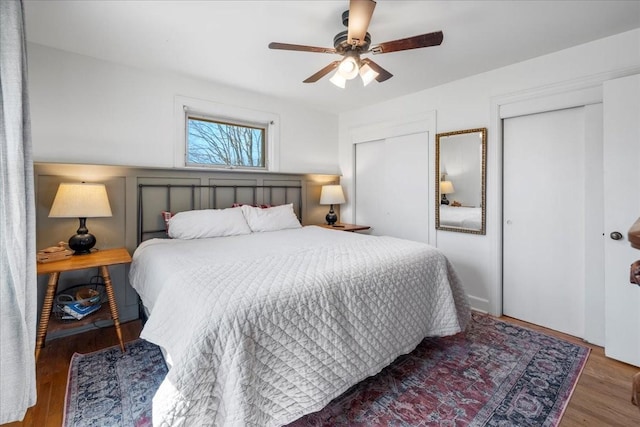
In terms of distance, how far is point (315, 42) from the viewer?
2398 mm

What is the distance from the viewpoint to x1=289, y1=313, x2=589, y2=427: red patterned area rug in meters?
1.62

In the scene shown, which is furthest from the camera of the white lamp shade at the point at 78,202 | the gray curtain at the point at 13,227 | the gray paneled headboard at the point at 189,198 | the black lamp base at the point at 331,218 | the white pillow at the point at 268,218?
the black lamp base at the point at 331,218

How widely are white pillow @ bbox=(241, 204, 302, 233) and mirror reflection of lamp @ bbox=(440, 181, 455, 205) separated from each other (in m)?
1.71

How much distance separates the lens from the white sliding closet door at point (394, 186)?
11.8ft

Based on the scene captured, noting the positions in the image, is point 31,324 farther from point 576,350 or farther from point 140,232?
point 576,350

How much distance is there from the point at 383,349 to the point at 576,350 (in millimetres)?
1714

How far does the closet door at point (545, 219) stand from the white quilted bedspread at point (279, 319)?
99cm

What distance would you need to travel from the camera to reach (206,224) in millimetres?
2863

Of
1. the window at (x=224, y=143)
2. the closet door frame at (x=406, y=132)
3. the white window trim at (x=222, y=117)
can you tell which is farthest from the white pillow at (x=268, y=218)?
the closet door frame at (x=406, y=132)

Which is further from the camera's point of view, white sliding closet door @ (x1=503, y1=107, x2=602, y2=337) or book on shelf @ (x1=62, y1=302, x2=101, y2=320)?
white sliding closet door @ (x1=503, y1=107, x2=602, y2=337)

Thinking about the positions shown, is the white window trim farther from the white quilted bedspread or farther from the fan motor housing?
the fan motor housing

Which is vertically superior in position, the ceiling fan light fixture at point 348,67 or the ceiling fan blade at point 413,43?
the ceiling fan blade at point 413,43

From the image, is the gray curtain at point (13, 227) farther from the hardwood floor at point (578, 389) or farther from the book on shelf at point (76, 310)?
the book on shelf at point (76, 310)

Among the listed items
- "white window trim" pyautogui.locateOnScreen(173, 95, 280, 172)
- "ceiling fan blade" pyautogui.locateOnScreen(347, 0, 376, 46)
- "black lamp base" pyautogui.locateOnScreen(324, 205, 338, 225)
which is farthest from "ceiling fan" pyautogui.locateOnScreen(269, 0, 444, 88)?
"black lamp base" pyautogui.locateOnScreen(324, 205, 338, 225)
